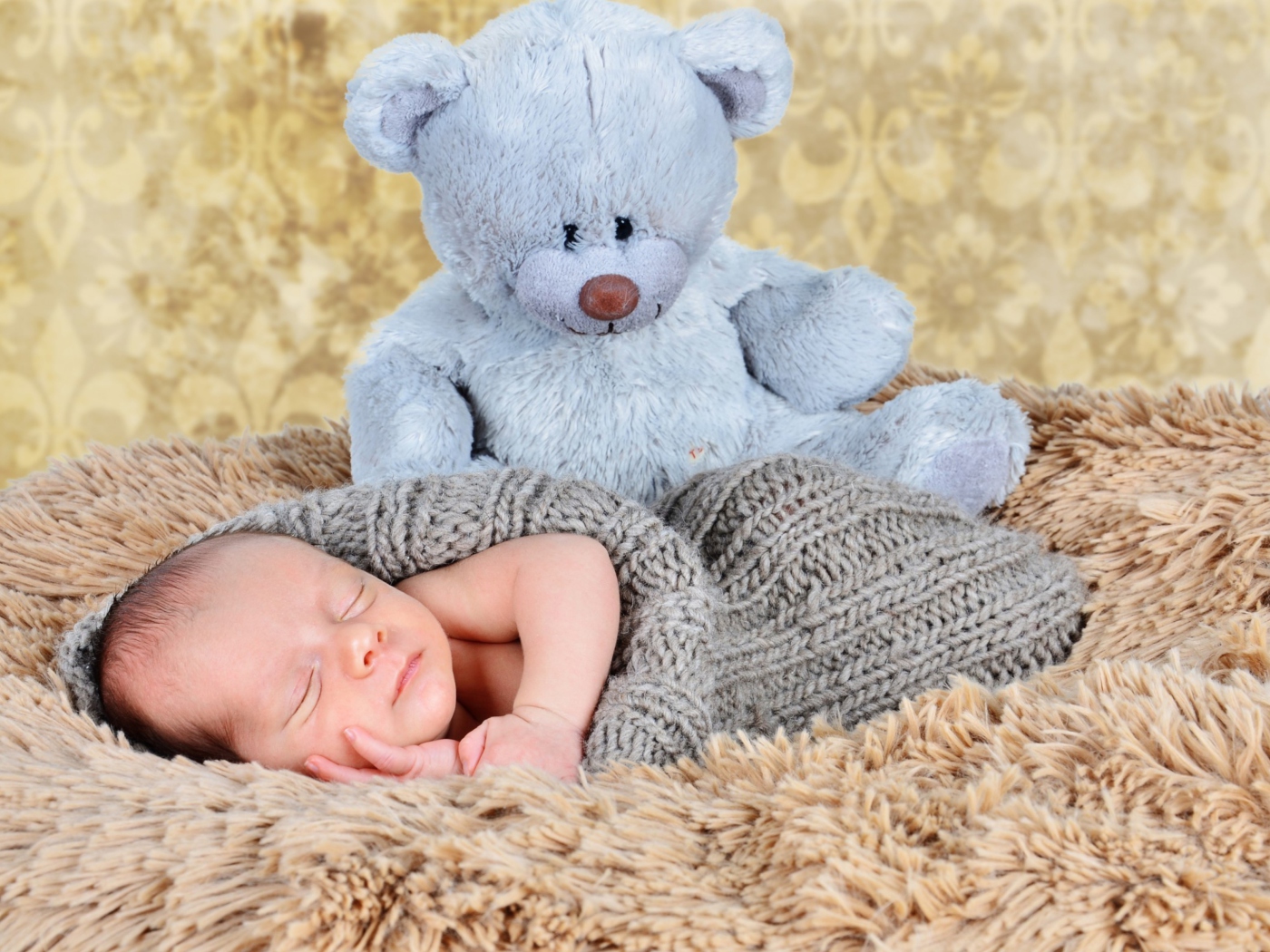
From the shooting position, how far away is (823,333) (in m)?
1.11

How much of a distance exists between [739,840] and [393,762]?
29 cm

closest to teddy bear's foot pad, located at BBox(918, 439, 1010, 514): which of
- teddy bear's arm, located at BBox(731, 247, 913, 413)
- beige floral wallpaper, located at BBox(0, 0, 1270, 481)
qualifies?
teddy bear's arm, located at BBox(731, 247, 913, 413)

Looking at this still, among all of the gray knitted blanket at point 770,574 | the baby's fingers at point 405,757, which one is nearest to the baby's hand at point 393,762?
the baby's fingers at point 405,757

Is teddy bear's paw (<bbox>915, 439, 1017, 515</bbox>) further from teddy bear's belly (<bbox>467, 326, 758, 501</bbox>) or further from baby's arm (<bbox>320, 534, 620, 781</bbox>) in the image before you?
baby's arm (<bbox>320, 534, 620, 781</bbox>)

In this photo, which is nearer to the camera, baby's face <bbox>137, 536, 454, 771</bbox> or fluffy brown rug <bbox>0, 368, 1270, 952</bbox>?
fluffy brown rug <bbox>0, 368, 1270, 952</bbox>

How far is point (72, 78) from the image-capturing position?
75.4 inches

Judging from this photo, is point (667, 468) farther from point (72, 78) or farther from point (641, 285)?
point (72, 78)

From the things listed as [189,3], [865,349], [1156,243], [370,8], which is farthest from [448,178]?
[1156,243]

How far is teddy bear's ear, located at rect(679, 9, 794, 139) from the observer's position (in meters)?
0.98

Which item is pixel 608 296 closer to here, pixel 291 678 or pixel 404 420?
pixel 404 420

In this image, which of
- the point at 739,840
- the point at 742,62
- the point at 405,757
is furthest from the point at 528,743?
the point at 742,62

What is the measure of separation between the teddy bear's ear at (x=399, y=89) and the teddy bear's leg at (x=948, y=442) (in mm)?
455

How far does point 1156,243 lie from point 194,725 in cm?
179

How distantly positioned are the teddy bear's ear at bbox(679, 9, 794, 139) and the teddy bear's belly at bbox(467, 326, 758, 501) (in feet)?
0.71
